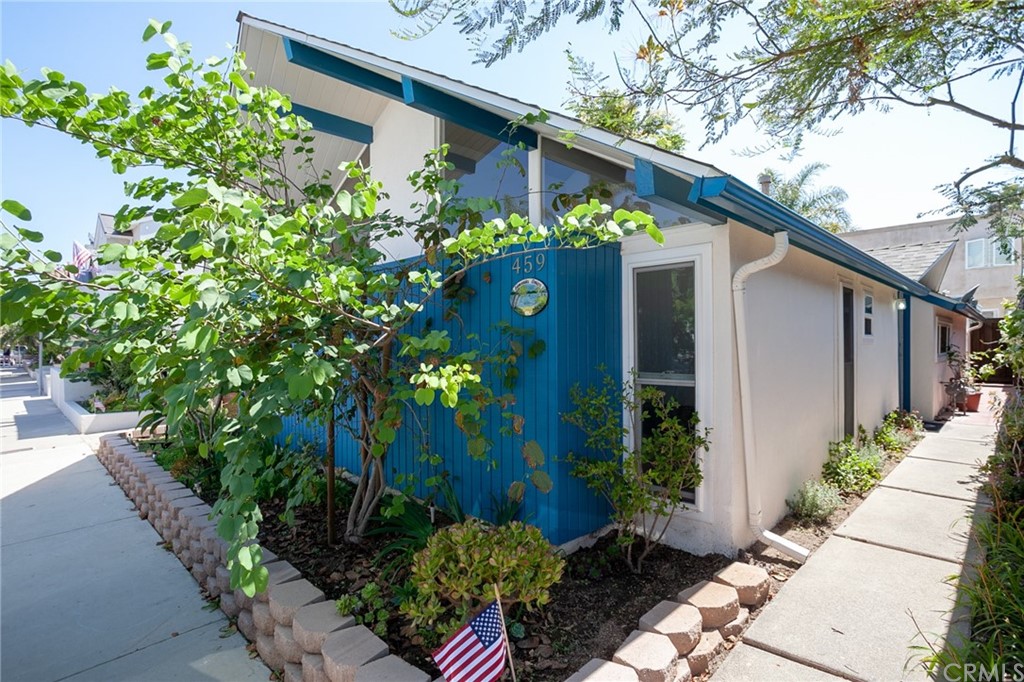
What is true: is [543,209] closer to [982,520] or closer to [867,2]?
[867,2]

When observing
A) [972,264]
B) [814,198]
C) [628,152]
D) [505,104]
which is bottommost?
[628,152]

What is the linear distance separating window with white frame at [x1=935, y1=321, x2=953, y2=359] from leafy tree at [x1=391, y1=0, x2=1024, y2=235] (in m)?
11.0

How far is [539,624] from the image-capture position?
3020mm

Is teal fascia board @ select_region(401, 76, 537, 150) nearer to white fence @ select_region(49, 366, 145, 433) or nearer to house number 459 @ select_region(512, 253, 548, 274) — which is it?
house number 459 @ select_region(512, 253, 548, 274)

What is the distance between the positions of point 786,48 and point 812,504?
416cm

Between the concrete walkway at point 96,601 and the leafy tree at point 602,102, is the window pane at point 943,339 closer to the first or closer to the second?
the leafy tree at point 602,102

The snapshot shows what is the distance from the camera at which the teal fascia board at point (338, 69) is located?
15.0 ft

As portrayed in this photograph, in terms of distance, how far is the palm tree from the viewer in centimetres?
1795

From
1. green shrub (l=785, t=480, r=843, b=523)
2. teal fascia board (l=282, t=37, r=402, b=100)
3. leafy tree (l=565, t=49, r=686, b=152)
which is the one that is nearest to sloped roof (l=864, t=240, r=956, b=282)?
green shrub (l=785, t=480, r=843, b=523)

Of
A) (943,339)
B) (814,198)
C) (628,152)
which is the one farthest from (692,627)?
(814,198)

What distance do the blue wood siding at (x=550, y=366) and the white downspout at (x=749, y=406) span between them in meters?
0.98

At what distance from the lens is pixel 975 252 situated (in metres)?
21.5

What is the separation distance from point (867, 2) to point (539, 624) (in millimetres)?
3901

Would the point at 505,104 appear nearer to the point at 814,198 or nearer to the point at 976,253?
the point at 814,198
